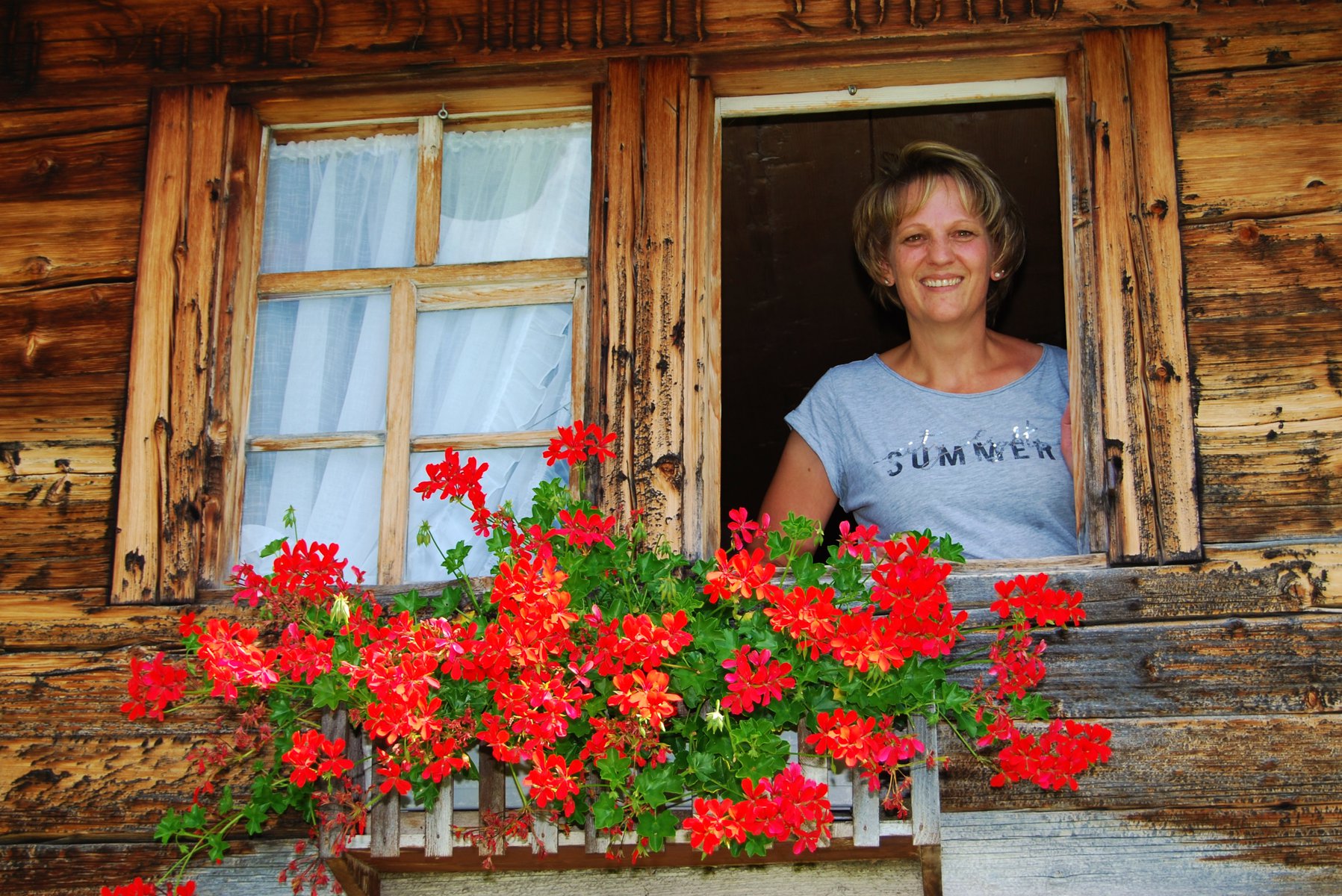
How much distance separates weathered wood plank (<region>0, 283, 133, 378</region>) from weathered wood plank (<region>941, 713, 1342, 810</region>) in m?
1.84

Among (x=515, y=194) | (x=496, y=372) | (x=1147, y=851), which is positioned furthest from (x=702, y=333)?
(x=1147, y=851)

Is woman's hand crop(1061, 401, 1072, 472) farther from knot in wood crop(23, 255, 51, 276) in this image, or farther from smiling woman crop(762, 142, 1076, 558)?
knot in wood crop(23, 255, 51, 276)

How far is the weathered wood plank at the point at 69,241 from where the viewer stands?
2.94 meters

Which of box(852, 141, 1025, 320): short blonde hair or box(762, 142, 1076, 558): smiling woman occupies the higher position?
box(852, 141, 1025, 320): short blonde hair

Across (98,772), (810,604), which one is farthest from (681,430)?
(98,772)

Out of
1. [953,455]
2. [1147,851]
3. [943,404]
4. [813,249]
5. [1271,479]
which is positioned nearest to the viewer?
[1147,851]

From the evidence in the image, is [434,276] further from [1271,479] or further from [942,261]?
[1271,479]

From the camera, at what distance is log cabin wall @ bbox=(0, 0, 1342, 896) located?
2.43 m

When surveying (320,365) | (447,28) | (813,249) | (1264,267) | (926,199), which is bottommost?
(320,365)

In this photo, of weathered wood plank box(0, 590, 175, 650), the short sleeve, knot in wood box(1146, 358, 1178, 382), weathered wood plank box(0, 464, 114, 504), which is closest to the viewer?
knot in wood box(1146, 358, 1178, 382)

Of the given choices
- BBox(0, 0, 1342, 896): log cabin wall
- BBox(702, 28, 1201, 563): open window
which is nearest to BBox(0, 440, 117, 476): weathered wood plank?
BBox(0, 0, 1342, 896): log cabin wall

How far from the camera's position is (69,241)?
2967 millimetres

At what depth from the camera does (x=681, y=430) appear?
105 inches

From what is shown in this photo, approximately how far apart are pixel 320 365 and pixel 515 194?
547mm
